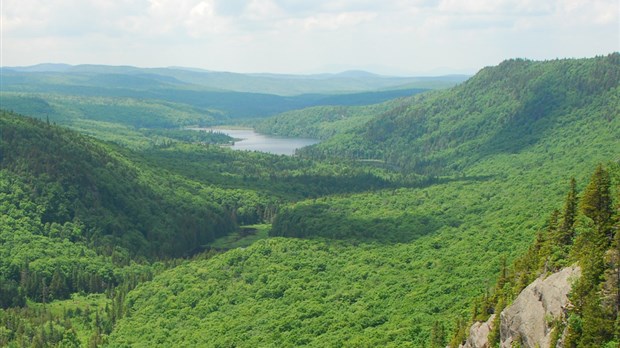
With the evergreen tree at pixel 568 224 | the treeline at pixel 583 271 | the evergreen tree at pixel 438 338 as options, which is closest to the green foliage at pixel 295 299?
the evergreen tree at pixel 438 338

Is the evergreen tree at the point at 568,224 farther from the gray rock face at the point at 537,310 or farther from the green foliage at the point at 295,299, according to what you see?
the green foliage at the point at 295,299

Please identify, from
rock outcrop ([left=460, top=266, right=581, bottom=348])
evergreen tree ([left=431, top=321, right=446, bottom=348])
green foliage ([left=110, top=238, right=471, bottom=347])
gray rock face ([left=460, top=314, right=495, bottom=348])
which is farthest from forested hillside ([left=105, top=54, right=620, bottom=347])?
rock outcrop ([left=460, top=266, right=581, bottom=348])

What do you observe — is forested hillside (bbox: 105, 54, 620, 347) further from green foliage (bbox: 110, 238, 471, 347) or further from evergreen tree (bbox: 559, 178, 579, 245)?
evergreen tree (bbox: 559, 178, 579, 245)

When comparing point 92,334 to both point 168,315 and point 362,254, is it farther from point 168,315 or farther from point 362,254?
point 362,254

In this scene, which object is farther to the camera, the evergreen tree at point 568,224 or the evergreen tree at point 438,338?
the evergreen tree at point 438,338

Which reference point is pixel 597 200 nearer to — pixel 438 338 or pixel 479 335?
pixel 479 335

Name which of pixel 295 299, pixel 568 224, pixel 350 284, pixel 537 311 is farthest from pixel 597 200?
pixel 295 299
